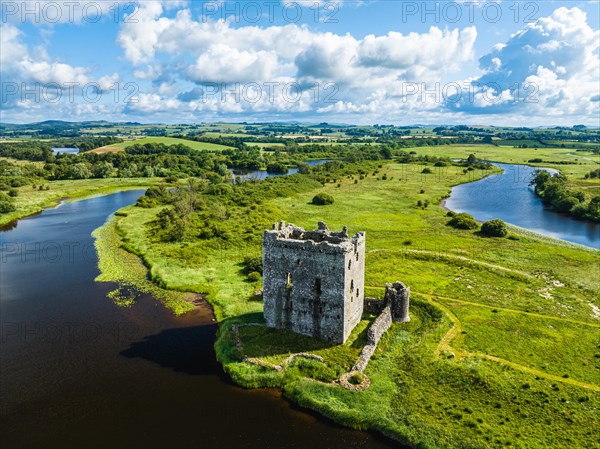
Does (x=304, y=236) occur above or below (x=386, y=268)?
above

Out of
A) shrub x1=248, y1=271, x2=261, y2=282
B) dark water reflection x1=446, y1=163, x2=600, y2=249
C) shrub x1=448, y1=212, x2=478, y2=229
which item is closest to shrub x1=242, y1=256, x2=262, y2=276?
shrub x1=248, y1=271, x2=261, y2=282

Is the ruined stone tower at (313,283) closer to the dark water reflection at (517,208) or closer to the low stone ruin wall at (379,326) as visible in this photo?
the low stone ruin wall at (379,326)

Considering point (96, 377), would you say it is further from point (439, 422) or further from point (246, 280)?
point (439, 422)

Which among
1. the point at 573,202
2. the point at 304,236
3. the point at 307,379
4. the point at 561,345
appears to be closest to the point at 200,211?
the point at 304,236

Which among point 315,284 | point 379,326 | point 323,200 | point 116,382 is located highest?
point 315,284

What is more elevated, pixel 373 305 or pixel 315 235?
pixel 315 235

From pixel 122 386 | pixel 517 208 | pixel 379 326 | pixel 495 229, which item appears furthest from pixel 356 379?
pixel 517 208

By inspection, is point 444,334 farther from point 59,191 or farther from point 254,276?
point 59,191
